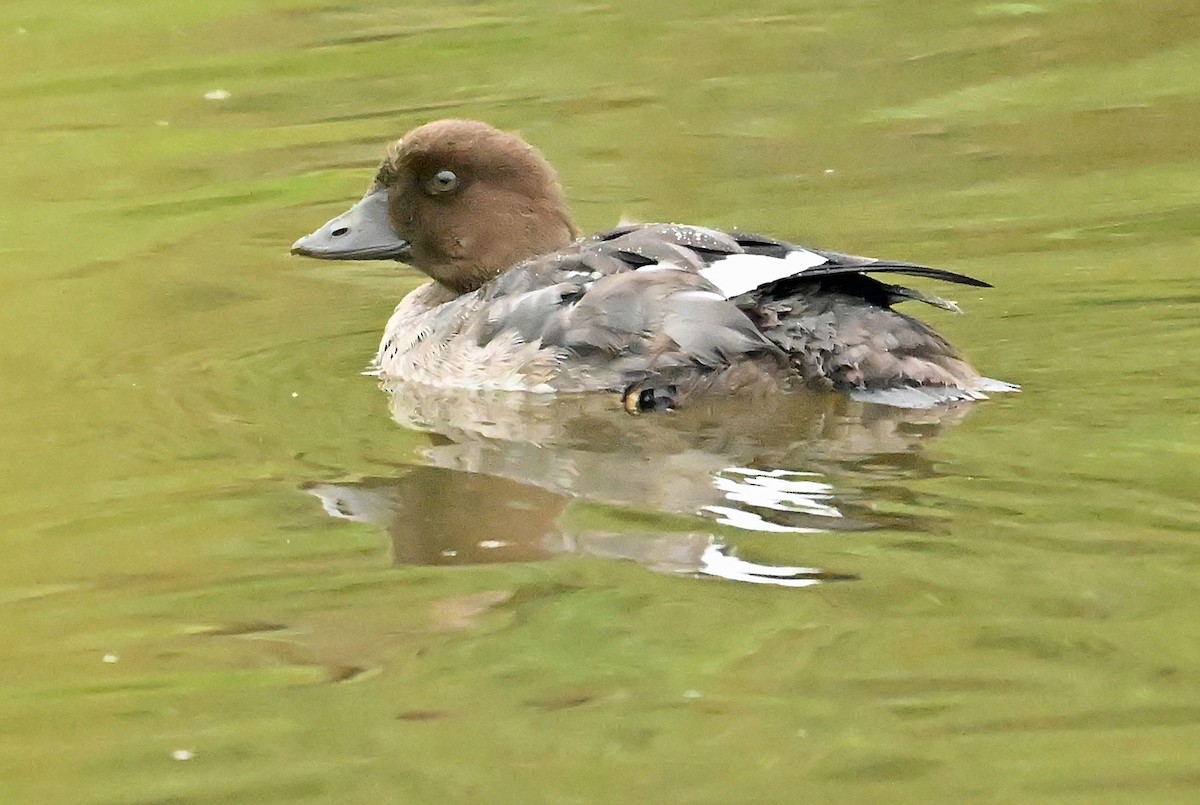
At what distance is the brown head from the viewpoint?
7.70 metres

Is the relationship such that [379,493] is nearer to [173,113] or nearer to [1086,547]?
[1086,547]

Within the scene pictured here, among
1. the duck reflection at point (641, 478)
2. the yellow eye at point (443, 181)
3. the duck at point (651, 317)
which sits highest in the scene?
the yellow eye at point (443, 181)

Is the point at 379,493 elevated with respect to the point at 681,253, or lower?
lower

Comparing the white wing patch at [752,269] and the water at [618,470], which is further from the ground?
the white wing patch at [752,269]

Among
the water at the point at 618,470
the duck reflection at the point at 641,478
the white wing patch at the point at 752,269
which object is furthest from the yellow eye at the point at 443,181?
the white wing patch at the point at 752,269

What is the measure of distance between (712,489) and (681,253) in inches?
50.6

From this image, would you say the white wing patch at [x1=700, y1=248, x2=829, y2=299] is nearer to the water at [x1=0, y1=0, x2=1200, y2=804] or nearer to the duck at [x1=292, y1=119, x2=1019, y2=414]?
the duck at [x1=292, y1=119, x2=1019, y2=414]

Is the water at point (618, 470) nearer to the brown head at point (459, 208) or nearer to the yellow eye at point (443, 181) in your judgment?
the brown head at point (459, 208)

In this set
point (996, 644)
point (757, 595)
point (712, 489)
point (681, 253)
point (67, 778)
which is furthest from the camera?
point (681, 253)

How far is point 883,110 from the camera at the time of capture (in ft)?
34.4

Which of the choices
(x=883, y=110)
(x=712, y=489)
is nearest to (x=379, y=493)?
(x=712, y=489)

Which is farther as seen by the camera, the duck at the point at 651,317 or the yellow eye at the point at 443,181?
the yellow eye at the point at 443,181

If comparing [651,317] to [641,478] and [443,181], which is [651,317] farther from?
[443,181]

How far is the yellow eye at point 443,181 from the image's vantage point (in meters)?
7.72
